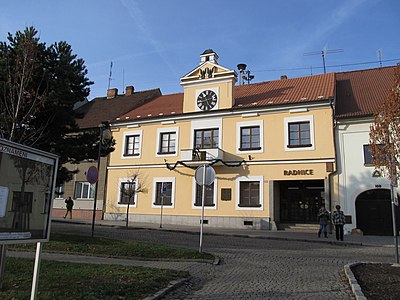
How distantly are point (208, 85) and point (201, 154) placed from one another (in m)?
5.48

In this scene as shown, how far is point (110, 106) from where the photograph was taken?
1378 inches

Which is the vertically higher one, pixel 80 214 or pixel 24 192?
pixel 24 192

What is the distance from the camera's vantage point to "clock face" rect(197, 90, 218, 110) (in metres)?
26.5

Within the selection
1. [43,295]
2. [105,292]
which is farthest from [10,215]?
[105,292]

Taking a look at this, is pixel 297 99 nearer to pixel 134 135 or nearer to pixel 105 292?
pixel 134 135

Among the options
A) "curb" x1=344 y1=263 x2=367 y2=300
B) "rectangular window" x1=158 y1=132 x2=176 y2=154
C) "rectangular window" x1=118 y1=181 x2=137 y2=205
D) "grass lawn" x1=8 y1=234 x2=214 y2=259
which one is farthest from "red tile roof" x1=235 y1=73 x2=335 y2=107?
"curb" x1=344 y1=263 x2=367 y2=300

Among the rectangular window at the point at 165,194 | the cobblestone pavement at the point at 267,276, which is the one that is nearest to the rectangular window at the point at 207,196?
the rectangular window at the point at 165,194

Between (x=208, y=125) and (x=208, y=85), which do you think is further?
(x=208, y=85)

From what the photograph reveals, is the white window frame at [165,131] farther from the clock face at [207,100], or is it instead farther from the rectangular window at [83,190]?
the rectangular window at [83,190]

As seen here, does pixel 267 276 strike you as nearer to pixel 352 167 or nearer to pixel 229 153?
pixel 352 167

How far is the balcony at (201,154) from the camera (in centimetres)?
2464

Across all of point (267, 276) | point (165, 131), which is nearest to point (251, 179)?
point (165, 131)

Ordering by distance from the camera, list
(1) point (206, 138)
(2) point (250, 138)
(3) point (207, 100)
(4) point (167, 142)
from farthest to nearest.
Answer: (4) point (167, 142) → (3) point (207, 100) → (1) point (206, 138) → (2) point (250, 138)

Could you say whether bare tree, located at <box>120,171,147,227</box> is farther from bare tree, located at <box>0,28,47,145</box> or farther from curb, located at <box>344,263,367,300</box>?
curb, located at <box>344,263,367,300</box>
